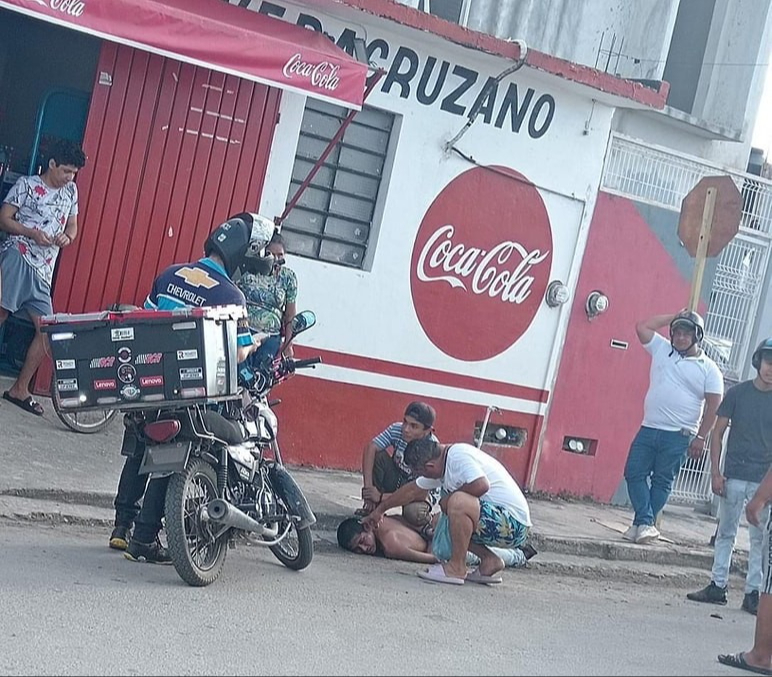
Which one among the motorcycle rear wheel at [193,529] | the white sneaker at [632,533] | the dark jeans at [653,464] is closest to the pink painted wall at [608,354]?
the white sneaker at [632,533]

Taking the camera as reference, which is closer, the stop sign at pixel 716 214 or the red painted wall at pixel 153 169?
the red painted wall at pixel 153 169

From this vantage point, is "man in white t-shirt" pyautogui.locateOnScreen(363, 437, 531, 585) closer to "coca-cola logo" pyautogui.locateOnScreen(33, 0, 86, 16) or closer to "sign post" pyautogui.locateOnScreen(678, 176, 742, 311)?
"sign post" pyautogui.locateOnScreen(678, 176, 742, 311)

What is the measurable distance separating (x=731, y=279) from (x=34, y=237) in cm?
761

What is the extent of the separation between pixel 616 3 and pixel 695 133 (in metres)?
1.58

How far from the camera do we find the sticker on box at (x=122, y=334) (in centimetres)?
651

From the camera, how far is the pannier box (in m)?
6.50

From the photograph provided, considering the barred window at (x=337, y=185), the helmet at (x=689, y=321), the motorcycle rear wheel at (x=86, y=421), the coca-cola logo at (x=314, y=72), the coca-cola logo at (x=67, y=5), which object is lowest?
the motorcycle rear wheel at (x=86, y=421)

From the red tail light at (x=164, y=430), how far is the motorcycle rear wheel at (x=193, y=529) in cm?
19

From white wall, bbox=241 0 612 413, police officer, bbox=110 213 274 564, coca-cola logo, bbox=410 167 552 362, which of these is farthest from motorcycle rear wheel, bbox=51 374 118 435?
coca-cola logo, bbox=410 167 552 362

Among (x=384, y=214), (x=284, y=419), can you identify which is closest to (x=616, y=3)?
(x=384, y=214)

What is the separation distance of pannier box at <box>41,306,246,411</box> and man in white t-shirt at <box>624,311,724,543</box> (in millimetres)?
4860

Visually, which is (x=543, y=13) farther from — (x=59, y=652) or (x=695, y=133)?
(x=59, y=652)

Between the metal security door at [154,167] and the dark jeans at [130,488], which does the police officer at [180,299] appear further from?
the metal security door at [154,167]

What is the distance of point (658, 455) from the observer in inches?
408
